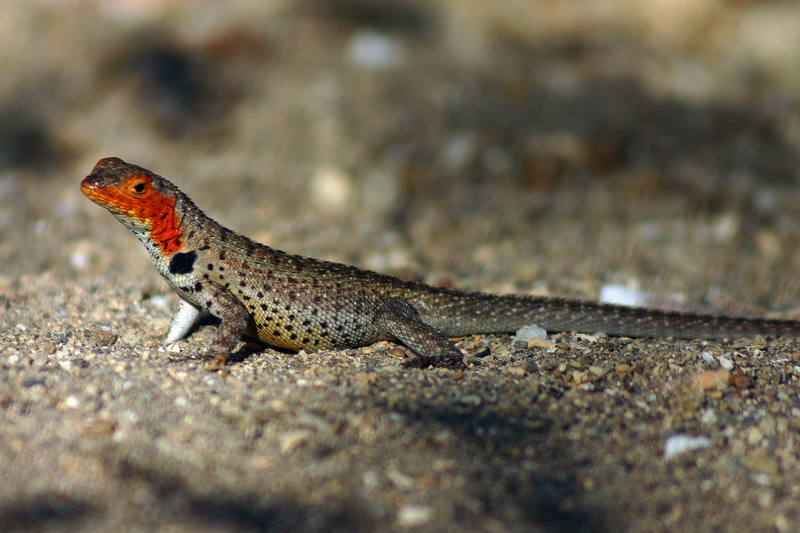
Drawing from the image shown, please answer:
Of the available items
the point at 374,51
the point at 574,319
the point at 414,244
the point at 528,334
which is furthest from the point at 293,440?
the point at 374,51

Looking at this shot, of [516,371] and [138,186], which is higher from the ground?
[138,186]

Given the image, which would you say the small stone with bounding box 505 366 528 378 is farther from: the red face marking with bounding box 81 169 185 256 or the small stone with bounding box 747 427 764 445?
the red face marking with bounding box 81 169 185 256

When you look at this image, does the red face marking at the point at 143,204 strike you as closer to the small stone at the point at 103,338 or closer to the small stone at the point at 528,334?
the small stone at the point at 103,338

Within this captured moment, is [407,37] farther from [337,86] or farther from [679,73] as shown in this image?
[679,73]

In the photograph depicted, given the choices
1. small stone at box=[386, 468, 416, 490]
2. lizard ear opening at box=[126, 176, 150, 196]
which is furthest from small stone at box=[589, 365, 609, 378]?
lizard ear opening at box=[126, 176, 150, 196]

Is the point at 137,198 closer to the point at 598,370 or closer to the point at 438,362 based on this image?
the point at 438,362

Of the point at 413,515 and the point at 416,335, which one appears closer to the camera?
the point at 413,515

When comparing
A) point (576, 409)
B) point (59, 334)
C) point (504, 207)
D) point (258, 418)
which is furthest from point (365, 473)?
point (504, 207)
